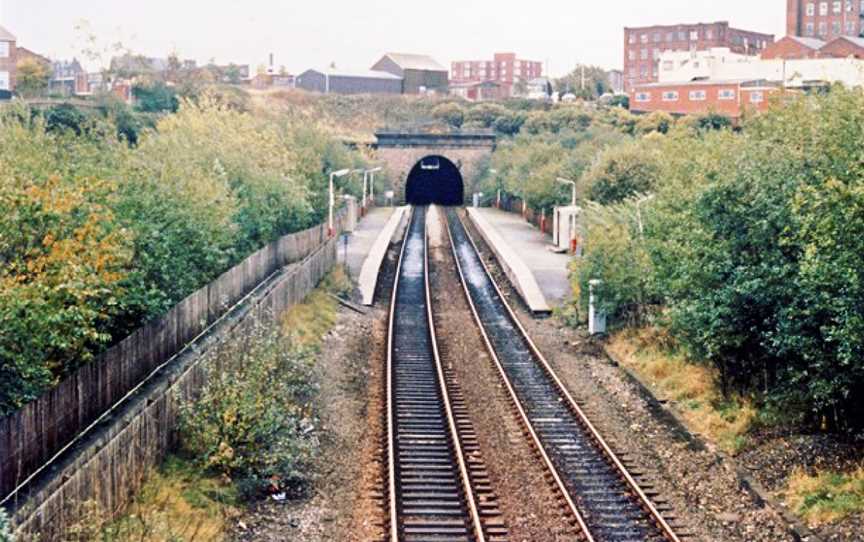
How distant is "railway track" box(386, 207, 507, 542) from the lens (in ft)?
45.7

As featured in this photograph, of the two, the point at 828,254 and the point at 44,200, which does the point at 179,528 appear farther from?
the point at 828,254

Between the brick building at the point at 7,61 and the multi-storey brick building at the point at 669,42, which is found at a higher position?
the multi-storey brick building at the point at 669,42

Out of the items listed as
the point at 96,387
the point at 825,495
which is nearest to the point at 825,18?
the point at 825,495

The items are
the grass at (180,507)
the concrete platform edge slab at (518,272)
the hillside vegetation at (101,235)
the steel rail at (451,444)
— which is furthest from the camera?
the concrete platform edge slab at (518,272)

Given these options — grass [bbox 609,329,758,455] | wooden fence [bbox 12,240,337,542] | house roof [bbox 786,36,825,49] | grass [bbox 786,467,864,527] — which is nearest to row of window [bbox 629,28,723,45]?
house roof [bbox 786,36,825,49]

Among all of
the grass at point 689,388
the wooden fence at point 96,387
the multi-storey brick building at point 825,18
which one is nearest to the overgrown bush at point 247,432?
A: the wooden fence at point 96,387

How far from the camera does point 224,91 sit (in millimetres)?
104125

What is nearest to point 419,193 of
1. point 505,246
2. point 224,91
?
point 224,91

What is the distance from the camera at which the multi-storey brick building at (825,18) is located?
108875mm

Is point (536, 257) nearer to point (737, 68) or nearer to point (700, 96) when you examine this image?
point (700, 96)

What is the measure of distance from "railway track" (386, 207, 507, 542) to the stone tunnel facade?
216 feet

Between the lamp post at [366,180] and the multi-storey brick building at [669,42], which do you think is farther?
the multi-storey brick building at [669,42]

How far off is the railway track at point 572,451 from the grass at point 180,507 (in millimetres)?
4760

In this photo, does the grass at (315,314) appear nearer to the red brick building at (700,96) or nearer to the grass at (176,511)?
the grass at (176,511)
